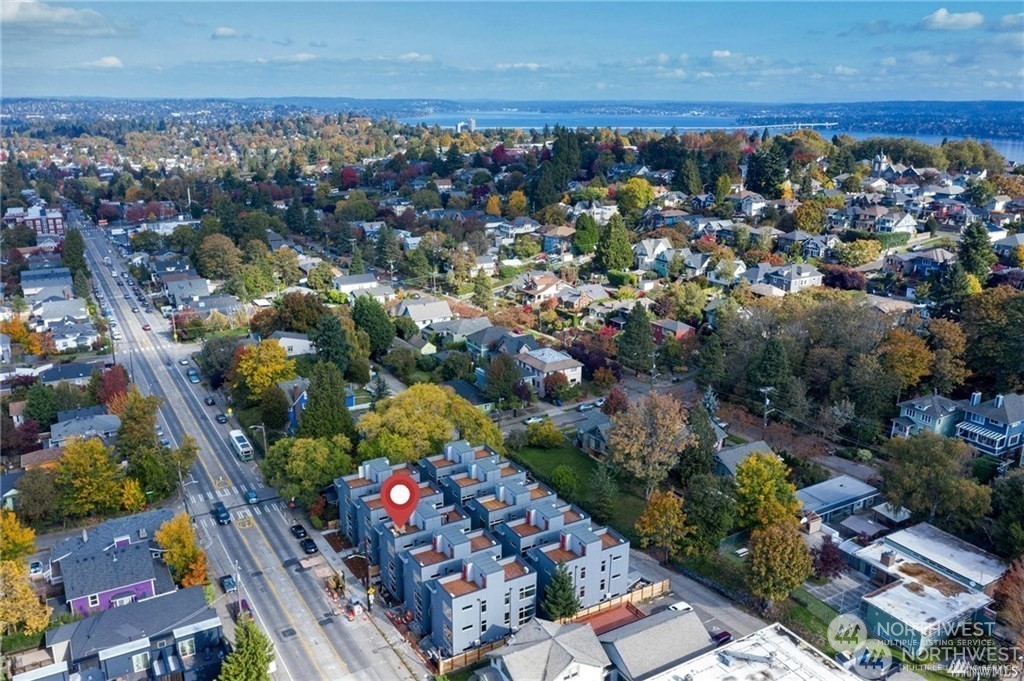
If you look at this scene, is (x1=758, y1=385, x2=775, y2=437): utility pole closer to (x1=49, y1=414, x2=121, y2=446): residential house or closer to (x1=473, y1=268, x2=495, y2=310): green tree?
(x1=473, y1=268, x2=495, y2=310): green tree

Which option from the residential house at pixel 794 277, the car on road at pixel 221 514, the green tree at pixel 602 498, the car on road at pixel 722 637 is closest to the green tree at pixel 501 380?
the green tree at pixel 602 498

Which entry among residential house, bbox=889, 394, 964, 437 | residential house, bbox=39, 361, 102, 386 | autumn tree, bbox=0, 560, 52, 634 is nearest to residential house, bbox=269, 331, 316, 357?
residential house, bbox=39, 361, 102, 386

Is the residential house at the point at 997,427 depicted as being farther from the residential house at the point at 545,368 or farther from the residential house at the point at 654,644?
Answer: the residential house at the point at 545,368

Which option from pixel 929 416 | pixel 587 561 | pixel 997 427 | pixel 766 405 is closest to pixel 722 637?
pixel 587 561

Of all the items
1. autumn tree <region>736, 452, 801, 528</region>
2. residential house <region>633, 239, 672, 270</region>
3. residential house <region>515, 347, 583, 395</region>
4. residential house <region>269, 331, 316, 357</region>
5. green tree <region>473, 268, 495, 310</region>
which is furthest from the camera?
residential house <region>633, 239, 672, 270</region>

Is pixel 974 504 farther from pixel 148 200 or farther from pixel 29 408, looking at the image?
pixel 148 200

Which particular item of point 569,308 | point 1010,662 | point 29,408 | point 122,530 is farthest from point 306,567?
point 569,308
